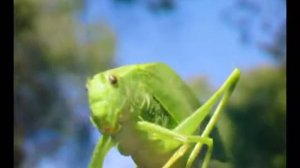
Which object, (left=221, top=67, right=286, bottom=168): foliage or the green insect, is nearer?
the green insect

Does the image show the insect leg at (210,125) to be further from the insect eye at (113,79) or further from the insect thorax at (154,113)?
the insect eye at (113,79)

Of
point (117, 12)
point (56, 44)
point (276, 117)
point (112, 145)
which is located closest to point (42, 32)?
point (56, 44)

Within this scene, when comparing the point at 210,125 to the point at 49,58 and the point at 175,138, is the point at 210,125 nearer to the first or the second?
the point at 175,138

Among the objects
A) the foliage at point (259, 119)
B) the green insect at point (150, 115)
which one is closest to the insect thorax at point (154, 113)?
the green insect at point (150, 115)

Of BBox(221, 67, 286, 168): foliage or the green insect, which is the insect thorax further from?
BBox(221, 67, 286, 168): foliage

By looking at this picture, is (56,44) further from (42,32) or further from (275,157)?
(275,157)

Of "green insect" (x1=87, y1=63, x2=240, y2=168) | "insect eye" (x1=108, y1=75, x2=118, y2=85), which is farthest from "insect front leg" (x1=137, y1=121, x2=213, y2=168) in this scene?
"insect eye" (x1=108, y1=75, x2=118, y2=85)
